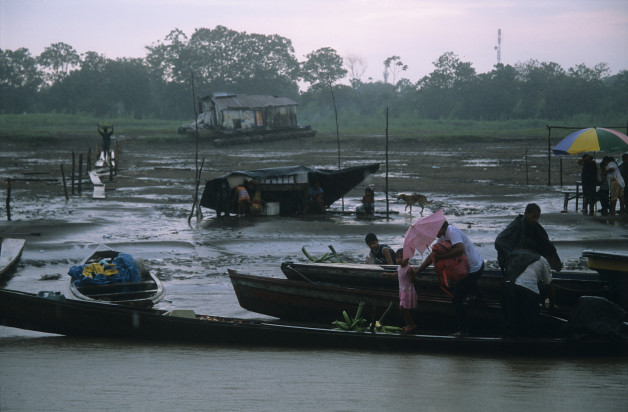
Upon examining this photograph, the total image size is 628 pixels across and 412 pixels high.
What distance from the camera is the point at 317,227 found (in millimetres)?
17656

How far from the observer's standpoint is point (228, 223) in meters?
18.7

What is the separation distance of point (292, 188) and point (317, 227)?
8.15 feet

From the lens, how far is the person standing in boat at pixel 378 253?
1008 cm

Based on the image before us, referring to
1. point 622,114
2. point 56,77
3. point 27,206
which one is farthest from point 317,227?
point 56,77

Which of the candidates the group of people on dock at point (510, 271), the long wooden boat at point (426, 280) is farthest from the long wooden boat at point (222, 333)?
the long wooden boat at point (426, 280)

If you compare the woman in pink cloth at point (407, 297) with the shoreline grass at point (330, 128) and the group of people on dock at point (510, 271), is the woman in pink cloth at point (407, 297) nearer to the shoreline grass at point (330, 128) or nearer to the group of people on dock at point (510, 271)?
the group of people on dock at point (510, 271)

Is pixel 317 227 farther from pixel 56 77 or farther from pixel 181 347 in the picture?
pixel 56 77

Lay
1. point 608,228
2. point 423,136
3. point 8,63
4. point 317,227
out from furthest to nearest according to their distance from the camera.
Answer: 1. point 8,63
2. point 423,136
3. point 317,227
4. point 608,228

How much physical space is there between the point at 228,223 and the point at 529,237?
11.8 meters

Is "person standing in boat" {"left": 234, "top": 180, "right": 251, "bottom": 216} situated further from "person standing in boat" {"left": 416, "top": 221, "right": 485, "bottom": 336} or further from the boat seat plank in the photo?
"person standing in boat" {"left": 416, "top": 221, "right": 485, "bottom": 336}

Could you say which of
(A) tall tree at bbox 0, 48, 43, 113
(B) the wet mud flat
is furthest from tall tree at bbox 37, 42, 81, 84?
(B) the wet mud flat

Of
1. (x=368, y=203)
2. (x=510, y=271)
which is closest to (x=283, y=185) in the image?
(x=368, y=203)

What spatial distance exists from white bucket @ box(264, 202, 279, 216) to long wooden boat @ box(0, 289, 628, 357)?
11.6 metres

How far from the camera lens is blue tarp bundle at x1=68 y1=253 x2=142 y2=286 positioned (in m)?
9.80
